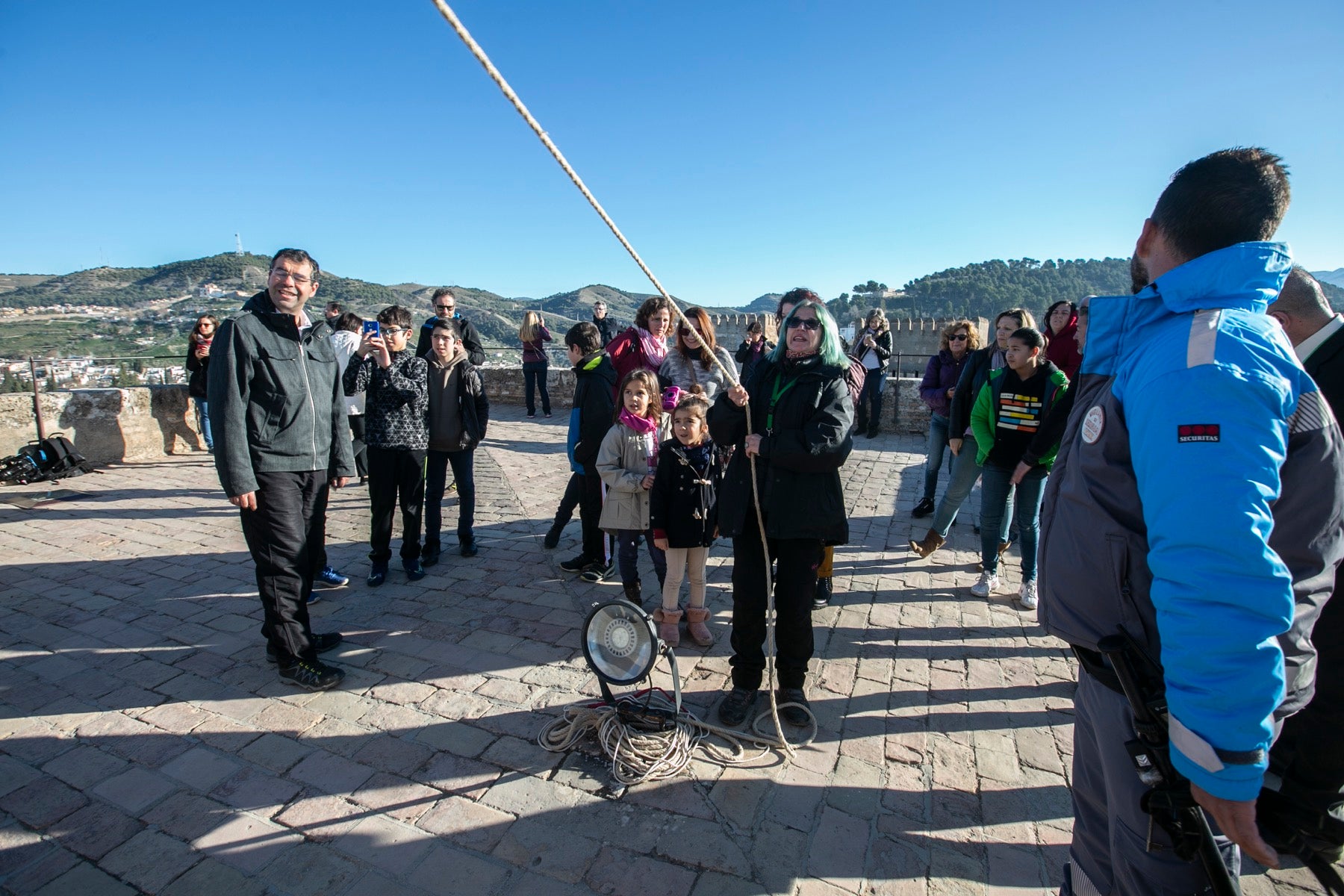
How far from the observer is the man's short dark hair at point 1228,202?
1398 mm

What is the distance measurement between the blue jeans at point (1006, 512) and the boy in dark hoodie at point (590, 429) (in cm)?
276

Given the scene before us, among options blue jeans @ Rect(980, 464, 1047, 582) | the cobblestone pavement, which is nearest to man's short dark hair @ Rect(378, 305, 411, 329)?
the cobblestone pavement

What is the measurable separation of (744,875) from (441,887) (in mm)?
1037

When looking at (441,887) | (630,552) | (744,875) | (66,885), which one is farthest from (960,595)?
(66,885)

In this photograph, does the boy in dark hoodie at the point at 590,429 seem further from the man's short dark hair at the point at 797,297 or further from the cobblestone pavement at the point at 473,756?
the man's short dark hair at the point at 797,297

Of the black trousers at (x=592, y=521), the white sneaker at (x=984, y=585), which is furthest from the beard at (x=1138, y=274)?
the black trousers at (x=592, y=521)

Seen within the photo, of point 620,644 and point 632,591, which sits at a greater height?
point 620,644

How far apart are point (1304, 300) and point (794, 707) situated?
2.63 metres

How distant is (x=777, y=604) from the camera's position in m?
3.09

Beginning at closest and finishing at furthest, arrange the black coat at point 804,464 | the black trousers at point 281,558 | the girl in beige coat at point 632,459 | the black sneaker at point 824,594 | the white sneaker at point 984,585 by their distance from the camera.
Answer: the black coat at point 804,464 < the black trousers at point 281,558 < the girl in beige coat at point 632,459 < the black sneaker at point 824,594 < the white sneaker at point 984,585

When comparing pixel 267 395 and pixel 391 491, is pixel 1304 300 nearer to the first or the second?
pixel 267 395

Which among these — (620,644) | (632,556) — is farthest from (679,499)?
(620,644)

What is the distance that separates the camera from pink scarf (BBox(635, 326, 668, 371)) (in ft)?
16.6

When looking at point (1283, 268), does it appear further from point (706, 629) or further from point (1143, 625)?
point (706, 629)
